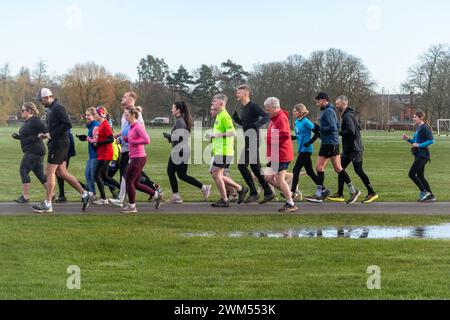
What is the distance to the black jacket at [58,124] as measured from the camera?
11.1 metres

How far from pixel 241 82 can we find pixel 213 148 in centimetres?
9473

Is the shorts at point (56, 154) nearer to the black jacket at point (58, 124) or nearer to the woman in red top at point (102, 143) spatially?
the black jacket at point (58, 124)

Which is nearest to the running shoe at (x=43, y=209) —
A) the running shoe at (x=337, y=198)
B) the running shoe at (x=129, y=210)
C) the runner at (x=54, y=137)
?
the runner at (x=54, y=137)

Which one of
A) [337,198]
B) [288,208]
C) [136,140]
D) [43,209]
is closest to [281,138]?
[288,208]

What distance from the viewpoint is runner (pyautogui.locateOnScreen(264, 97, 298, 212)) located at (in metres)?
11.4

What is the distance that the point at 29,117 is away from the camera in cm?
1248

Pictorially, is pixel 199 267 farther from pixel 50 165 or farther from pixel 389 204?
pixel 389 204

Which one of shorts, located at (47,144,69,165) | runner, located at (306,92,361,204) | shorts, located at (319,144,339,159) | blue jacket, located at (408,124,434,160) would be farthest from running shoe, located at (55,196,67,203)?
blue jacket, located at (408,124,434,160)

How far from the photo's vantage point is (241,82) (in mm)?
105938

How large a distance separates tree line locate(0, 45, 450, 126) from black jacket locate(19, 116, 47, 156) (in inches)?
2727

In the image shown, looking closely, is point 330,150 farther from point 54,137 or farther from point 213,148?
point 54,137

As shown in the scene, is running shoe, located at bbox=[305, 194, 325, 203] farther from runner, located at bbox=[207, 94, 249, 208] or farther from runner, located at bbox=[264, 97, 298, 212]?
runner, located at bbox=[207, 94, 249, 208]
